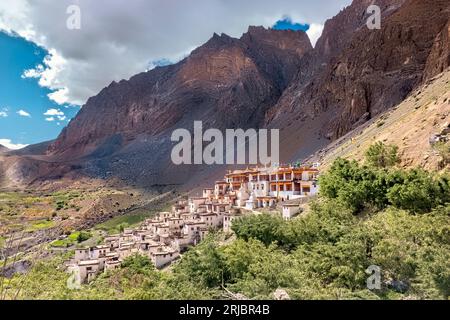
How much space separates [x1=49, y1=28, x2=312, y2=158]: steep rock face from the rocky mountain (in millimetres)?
511

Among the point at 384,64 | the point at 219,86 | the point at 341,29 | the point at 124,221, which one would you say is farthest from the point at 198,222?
the point at 219,86

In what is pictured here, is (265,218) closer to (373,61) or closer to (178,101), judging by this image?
(373,61)

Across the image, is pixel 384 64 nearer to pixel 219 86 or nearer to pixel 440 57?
pixel 440 57

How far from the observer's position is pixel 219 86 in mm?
161625

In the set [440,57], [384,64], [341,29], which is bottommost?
[440,57]

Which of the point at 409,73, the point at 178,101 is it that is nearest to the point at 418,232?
the point at 409,73

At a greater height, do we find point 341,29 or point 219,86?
point 341,29

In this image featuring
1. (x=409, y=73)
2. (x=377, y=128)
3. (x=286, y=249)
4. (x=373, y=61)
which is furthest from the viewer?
(x=373, y=61)

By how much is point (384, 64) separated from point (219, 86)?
305 feet

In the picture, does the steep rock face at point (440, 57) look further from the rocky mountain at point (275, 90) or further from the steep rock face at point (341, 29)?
the steep rock face at point (341, 29)

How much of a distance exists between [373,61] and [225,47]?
97.2 m

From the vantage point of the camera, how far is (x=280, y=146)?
93.8 meters

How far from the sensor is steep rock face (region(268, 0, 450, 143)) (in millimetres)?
70688

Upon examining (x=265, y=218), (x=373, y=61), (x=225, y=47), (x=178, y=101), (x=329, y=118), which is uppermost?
(x=225, y=47)
